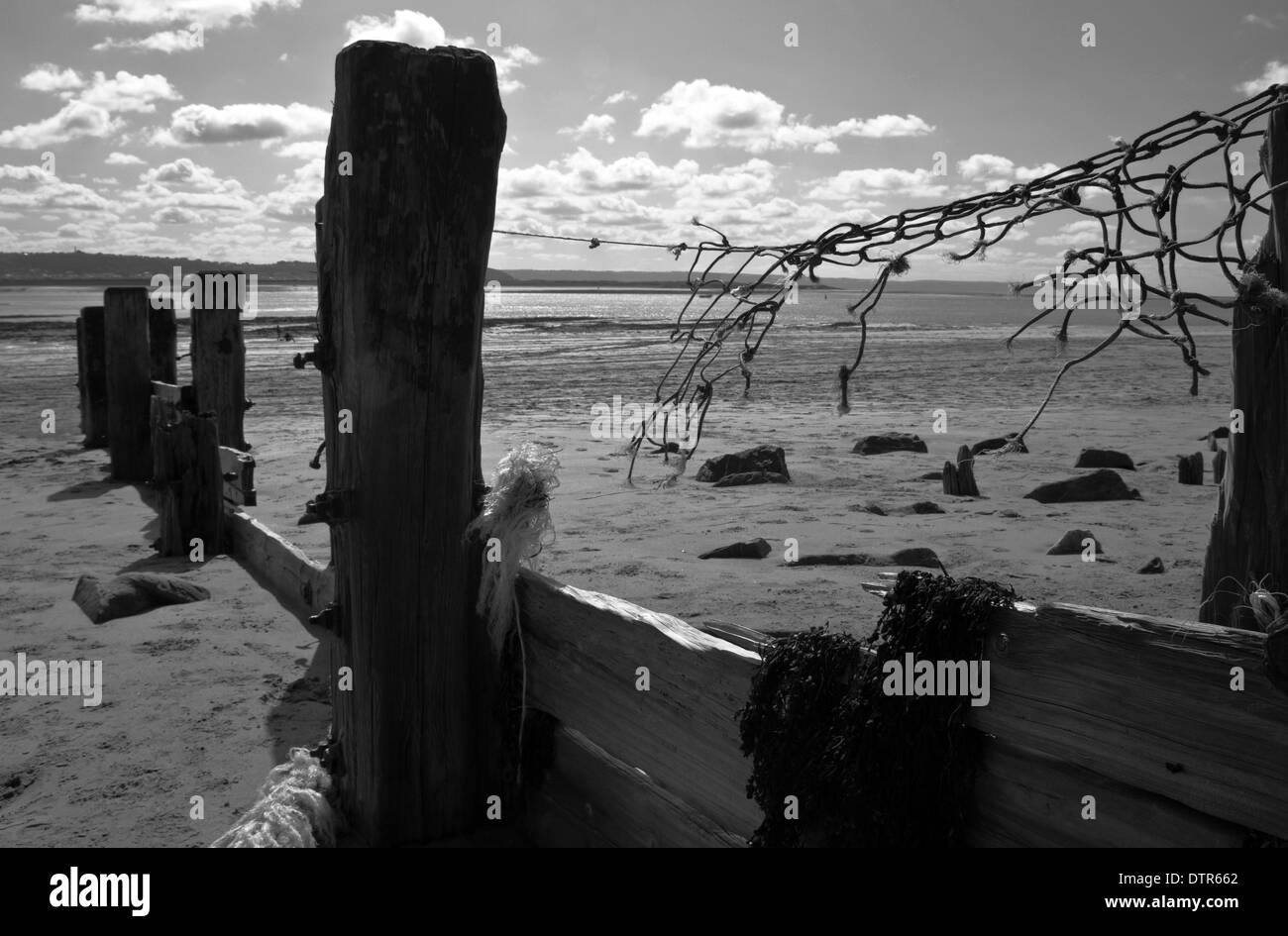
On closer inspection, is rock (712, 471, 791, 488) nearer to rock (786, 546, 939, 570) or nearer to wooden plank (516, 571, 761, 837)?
rock (786, 546, 939, 570)

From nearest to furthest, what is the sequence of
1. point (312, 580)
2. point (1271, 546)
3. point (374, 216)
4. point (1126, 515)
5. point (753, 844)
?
point (1271, 546) → point (753, 844) → point (374, 216) → point (312, 580) → point (1126, 515)

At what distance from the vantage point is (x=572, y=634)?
3.36 metres

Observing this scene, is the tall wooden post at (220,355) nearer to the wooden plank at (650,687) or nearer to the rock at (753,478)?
the rock at (753,478)

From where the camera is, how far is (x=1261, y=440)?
83.2 inches

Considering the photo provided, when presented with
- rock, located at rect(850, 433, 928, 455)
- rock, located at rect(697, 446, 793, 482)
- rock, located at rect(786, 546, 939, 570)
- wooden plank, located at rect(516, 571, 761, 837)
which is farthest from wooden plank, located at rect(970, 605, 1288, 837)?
rock, located at rect(850, 433, 928, 455)

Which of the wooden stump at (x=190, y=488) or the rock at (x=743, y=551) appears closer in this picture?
the rock at (x=743, y=551)

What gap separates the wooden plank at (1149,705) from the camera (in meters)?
1.88

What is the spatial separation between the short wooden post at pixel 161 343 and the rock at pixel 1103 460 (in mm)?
9215

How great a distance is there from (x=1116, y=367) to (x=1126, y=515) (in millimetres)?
18729

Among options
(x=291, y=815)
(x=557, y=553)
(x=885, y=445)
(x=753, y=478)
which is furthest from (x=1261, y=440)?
(x=885, y=445)

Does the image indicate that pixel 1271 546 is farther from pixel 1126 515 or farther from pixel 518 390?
pixel 518 390

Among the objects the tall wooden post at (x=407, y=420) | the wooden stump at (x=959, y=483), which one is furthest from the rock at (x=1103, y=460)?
the tall wooden post at (x=407, y=420)
